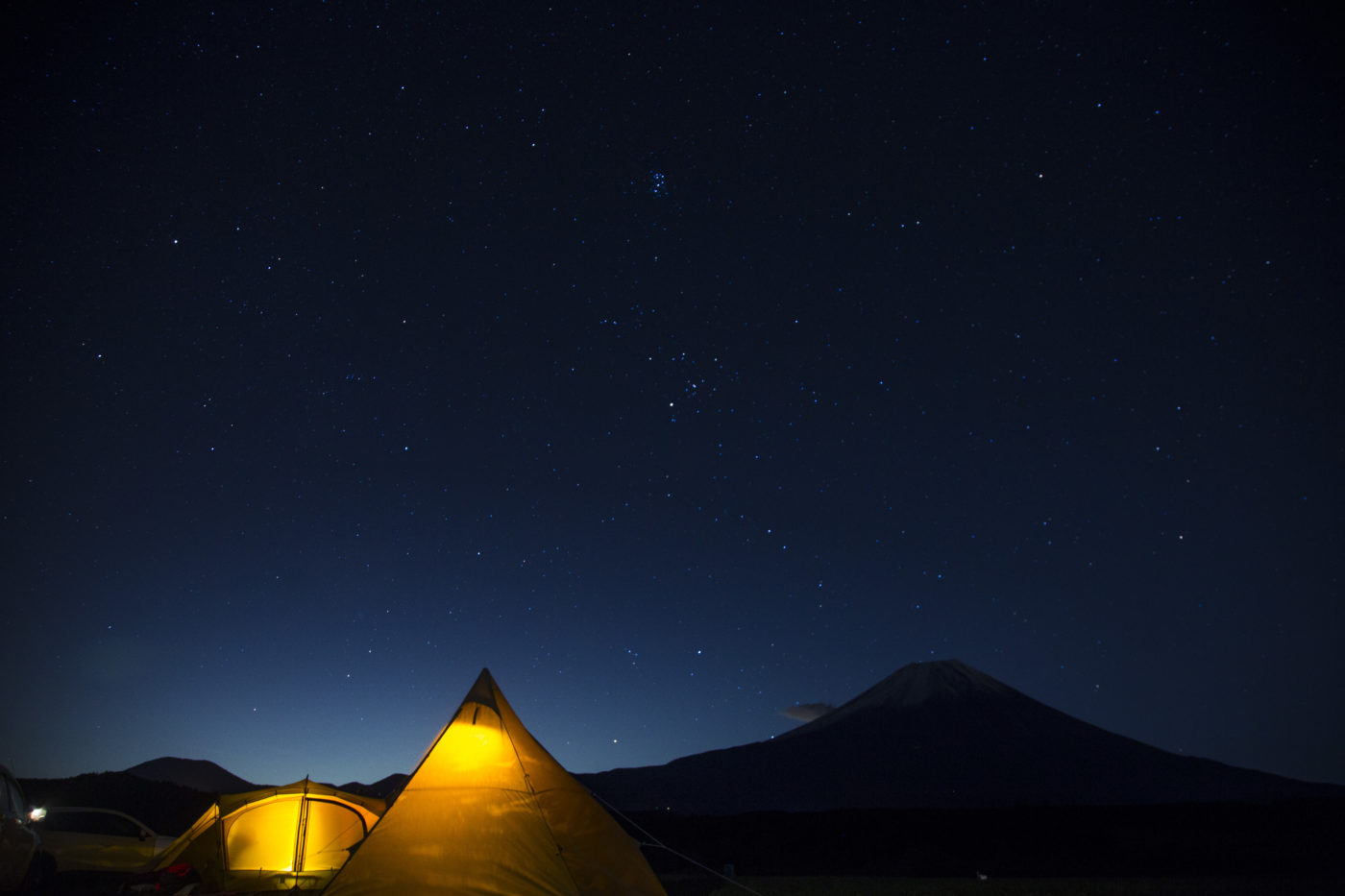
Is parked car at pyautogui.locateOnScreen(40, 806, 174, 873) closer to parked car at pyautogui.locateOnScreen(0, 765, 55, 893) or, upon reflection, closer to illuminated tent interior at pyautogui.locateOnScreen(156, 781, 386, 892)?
illuminated tent interior at pyautogui.locateOnScreen(156, 781, 386, 892)

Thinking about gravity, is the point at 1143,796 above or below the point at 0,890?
below

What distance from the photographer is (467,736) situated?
28.0 feet

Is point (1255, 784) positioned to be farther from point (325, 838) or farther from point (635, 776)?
point (325, 838)

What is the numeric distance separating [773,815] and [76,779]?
52936mm

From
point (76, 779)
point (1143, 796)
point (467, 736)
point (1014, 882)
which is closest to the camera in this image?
point (467, 736)

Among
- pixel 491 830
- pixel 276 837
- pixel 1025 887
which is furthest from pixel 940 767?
pixel 491 830

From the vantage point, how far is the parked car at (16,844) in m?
8.04

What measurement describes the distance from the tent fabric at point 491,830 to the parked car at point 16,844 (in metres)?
3.91

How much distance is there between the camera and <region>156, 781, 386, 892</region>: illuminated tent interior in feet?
36.9

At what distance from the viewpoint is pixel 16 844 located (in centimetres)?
832

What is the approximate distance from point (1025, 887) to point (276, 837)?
12.2m

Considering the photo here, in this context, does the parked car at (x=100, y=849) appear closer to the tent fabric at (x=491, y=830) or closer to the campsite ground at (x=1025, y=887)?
the tent fabric at (x=491, y=830)

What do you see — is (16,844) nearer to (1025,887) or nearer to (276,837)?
(276,837)

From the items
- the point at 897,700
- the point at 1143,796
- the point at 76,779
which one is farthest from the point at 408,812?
the point at 897,700
